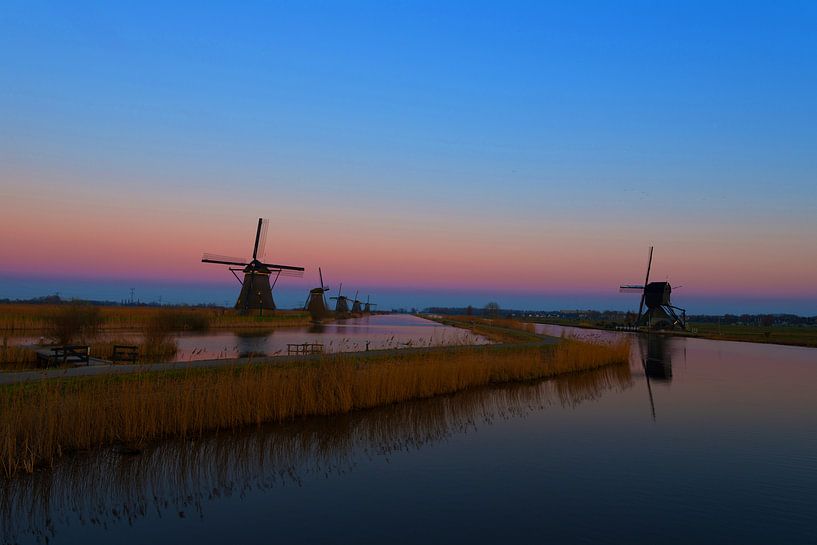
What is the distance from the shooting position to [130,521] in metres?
6.29

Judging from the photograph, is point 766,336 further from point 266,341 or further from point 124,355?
point 124,355

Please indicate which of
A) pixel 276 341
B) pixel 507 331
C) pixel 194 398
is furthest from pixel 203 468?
pixel 507 331

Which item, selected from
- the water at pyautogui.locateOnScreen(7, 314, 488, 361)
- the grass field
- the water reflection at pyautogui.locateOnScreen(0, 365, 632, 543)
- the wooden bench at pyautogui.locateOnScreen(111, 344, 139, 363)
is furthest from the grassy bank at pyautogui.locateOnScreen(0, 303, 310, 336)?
the grass field

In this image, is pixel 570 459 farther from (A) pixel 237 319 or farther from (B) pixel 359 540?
(A) pixel 237 319

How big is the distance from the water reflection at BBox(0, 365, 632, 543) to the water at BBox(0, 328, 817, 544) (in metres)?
0.03

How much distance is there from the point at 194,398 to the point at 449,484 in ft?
16.7

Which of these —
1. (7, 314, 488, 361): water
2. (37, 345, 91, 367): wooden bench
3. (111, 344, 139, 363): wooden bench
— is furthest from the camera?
(7, 314, 488, 361): water

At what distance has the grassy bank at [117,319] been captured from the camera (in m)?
25.1

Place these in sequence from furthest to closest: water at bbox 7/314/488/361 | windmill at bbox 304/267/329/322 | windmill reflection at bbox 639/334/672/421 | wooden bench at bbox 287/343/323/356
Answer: windmill at bbox 304/267/329/322, water at bbox 7/314/488/361, windmill reflection at bbox 639/334/672/421, wooden bench at bbox 287/343/323/356

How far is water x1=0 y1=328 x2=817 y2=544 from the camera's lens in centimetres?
621

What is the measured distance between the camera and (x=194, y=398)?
32.7 feet

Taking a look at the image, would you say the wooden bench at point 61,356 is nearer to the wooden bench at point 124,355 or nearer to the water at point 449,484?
the wooden bench at point 124,355

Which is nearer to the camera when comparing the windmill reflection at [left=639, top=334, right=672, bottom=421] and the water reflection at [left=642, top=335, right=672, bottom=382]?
the windmill reflection at [left=639, top=334, right=672, bottom=421]

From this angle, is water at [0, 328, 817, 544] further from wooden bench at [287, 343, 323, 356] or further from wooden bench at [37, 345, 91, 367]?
wooden bench at [37, 345, 91, 367]
